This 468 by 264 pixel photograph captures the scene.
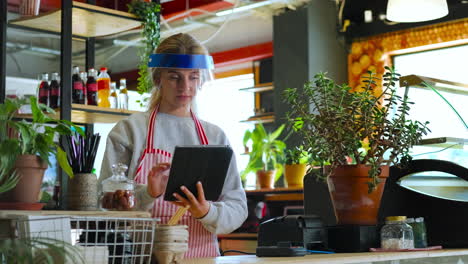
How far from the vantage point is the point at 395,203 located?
2.54 m

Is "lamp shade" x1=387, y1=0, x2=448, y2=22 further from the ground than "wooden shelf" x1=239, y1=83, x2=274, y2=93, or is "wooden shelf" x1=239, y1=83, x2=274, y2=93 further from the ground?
"wooden shelf" x1=239, y1=83, x2=274, y2=93

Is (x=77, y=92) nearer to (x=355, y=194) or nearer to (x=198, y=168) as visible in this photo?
(x=355, y=194)

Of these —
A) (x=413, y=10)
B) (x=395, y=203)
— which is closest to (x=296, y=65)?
(x=413, y=10)

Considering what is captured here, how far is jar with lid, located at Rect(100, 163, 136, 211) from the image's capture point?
1.69 meters

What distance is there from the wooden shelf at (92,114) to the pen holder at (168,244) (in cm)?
287

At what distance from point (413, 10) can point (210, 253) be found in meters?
2.24

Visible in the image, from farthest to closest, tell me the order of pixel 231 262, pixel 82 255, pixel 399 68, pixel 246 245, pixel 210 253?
pixel 399 68
pixel 246 245
pixel 210 253
pixel 231 262
pixel 82 255

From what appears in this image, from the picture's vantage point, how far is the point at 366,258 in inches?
74.8

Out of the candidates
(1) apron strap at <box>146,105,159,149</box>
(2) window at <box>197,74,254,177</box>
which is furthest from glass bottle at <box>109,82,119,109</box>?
(2) window at <box>197,74,254,177</box>

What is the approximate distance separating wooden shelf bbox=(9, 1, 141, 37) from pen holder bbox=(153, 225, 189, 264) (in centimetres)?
301

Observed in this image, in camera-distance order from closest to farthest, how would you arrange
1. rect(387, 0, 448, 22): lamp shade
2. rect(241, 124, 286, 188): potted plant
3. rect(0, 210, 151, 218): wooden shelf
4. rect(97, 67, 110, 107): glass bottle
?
1. rect(0, 210, 151, 218): wooden shelf
2. rect(387, 0, 448, 22): lamp shade
3. rect(97, 67, 110, 107): glass bottle
4. rect(241, 124, 286, 188): potted plant

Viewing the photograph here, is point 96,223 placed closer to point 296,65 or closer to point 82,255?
point 82,255

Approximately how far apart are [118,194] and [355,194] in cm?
87

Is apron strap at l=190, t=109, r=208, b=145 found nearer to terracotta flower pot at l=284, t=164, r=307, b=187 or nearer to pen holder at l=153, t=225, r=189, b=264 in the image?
pen holder at l=153, t=225, r=189, b=264
